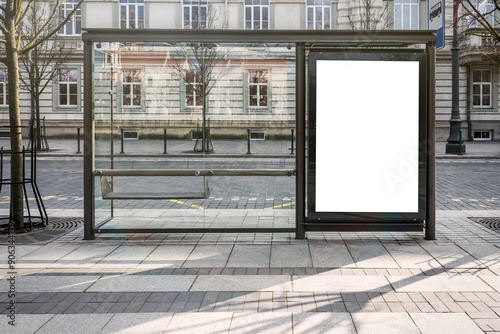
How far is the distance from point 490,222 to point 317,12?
27185 millimetres

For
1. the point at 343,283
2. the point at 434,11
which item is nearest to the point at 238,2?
the point at 434,11

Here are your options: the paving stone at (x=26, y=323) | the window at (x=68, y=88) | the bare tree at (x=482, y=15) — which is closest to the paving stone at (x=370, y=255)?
the paving stone at (x=26, y=323)

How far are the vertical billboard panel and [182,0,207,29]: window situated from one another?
26.7 meters

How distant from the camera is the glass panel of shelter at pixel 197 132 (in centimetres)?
722

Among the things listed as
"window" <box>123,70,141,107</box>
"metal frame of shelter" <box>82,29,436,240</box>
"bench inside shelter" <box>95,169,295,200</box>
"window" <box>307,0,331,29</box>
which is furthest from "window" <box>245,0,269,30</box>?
"metal frame of shelter" <box>82,29,436,240</box>

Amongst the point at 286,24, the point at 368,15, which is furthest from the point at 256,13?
the point at 368,15

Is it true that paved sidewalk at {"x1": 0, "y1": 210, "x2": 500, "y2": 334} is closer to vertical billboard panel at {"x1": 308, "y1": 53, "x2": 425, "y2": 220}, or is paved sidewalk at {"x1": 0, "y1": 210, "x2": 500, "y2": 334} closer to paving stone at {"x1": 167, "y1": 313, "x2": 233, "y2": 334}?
paving stone at {"x1": 167, "y1": 313, "x2": 233, "y2": 334}

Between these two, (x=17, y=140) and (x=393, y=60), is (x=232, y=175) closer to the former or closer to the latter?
(x=393, y=60)

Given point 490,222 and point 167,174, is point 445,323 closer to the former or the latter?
point 167,174

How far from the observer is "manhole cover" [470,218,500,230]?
775 cm

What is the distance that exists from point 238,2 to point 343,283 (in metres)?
29.9

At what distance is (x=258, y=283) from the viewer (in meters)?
5.05

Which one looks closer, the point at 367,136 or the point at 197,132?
the point at 367,136

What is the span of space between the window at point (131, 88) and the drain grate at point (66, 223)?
1.82 meters
